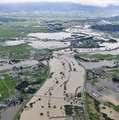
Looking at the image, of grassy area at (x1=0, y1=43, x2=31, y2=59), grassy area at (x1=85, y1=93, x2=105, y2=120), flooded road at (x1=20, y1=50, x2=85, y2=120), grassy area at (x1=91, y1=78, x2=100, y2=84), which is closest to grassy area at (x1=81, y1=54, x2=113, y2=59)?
flooded road at (x1=20, y1=50, x2=85, y2=120)

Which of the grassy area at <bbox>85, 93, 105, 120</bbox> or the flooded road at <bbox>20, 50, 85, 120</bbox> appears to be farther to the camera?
the flooded road at <bbox>20, 50, 85, 120</bbox>

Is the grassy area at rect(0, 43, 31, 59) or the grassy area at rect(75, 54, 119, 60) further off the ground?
the grassy area at rect(75, 54, 119, 60)

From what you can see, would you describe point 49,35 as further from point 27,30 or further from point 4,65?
point 4,65

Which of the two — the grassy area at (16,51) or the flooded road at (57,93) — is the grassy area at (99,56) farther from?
the grassy area at (16,51)

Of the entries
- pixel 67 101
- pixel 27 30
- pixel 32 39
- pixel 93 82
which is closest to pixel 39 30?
pixel 27 30

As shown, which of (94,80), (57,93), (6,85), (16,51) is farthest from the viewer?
(16,51)

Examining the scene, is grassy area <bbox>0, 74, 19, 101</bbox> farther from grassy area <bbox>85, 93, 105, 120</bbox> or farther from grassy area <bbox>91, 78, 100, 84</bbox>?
grassy area <bbox>91, 78, 100, 84</bbox>

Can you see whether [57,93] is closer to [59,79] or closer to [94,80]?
[59,79]

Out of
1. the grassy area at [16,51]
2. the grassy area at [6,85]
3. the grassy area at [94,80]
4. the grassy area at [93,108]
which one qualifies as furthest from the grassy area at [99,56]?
the grassy area at [93,108]

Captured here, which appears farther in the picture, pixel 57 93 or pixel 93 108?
pixel 57 93

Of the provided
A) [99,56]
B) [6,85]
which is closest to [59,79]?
[6,85]

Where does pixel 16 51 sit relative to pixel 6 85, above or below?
below
